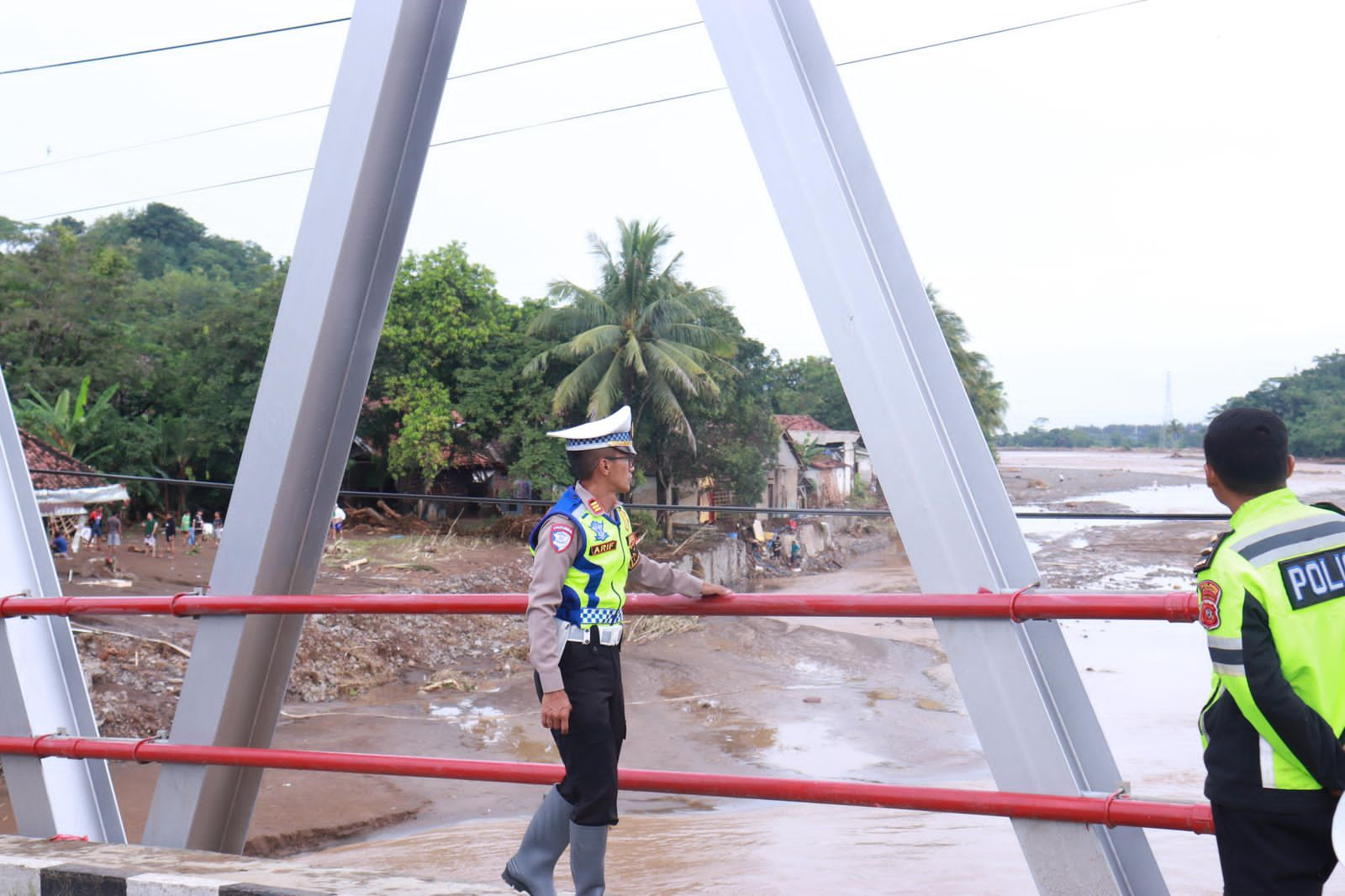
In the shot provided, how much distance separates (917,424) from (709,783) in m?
0.89

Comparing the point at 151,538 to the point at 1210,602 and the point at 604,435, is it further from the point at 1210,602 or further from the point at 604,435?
the point at 1210,602

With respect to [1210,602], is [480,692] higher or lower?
lower

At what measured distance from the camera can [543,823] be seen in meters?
2.70

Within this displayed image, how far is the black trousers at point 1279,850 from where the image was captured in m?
1.67

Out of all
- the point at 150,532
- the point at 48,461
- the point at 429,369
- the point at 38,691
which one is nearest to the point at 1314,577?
the point at 38,691

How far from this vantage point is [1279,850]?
1.68 metres

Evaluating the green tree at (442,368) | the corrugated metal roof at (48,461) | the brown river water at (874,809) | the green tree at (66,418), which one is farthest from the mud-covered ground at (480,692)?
the green tree at (66,418)

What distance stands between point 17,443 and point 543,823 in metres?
2.11

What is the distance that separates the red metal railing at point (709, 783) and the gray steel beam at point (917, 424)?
0.07 metres

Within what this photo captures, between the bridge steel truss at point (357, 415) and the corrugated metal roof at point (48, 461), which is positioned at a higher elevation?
the bridge steel truss at point (357, 415)

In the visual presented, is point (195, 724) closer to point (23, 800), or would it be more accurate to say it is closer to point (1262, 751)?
point (23, 800)

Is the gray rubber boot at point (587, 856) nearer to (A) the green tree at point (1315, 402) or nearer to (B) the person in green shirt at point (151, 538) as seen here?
(A) the green tree at point (1315, 402)

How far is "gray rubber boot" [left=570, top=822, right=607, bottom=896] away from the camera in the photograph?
2.56 metres

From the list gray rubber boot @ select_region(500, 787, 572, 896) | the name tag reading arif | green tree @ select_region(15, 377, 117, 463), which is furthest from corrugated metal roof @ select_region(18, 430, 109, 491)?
the name tag reading arif
